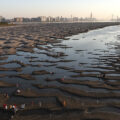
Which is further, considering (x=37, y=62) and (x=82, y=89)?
(x=37, y=62)

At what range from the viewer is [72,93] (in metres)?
24.4

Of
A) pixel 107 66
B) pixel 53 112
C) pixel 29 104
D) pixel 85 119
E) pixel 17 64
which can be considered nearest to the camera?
pixel 85 119

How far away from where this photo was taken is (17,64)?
38.7 metres

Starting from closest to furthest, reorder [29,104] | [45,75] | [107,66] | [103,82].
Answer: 1. [29,104]
2. [103,82]
3. [45,75]
4. [107,66]

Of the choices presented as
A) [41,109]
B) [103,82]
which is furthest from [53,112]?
[103,82]

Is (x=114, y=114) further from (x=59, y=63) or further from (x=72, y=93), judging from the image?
(x=59, y=63)

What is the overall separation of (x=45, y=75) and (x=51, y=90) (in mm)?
6699

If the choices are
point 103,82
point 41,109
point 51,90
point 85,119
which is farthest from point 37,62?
point 85,119

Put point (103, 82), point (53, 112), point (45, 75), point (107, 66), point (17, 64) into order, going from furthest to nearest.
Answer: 1. point (17, 64)
2. point (107, 66)
3. point (45, 75)
4. point (103, 82)
5. point (53, 112)

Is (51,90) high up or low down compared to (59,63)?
down

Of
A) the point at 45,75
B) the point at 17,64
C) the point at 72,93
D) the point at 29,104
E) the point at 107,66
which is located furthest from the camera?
the point at 17,64

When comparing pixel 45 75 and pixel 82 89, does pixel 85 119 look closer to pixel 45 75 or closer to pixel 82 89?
pixel 82 89

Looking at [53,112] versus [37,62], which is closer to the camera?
[53,112]

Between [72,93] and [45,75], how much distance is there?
353 inches
